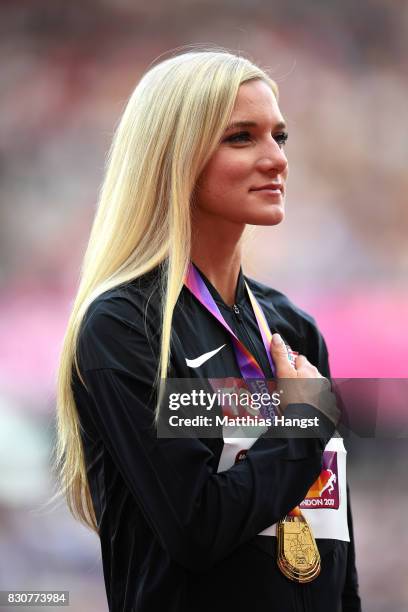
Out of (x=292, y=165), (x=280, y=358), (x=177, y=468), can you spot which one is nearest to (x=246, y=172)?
(x=280, y=358)

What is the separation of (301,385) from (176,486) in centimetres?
28

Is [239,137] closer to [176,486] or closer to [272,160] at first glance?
[272,160]

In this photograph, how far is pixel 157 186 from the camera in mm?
1473

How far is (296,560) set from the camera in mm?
1336

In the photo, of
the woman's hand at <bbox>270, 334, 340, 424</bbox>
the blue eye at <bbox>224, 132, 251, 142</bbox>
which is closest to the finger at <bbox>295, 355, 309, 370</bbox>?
the woman's hand at <bbox>270, 334, 340, 424</bbox>

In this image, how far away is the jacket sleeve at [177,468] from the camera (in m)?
1.22

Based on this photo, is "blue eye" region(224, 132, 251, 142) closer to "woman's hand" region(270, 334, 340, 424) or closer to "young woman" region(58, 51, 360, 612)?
"young woman" region(58, 51, 360, 612)

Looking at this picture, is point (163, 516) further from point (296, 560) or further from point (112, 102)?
point (112, 102)

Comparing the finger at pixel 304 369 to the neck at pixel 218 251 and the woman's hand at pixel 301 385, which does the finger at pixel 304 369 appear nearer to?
the woman's hand at pixel 301 385

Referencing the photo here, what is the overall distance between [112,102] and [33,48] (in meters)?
0.44

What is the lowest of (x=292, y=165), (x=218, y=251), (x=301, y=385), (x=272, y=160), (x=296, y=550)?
(x=296, y=550)

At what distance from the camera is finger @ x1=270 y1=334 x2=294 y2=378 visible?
4.70ft

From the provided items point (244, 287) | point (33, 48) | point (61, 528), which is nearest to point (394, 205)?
point (33, 48)

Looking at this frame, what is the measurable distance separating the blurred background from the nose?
2.28 meters
